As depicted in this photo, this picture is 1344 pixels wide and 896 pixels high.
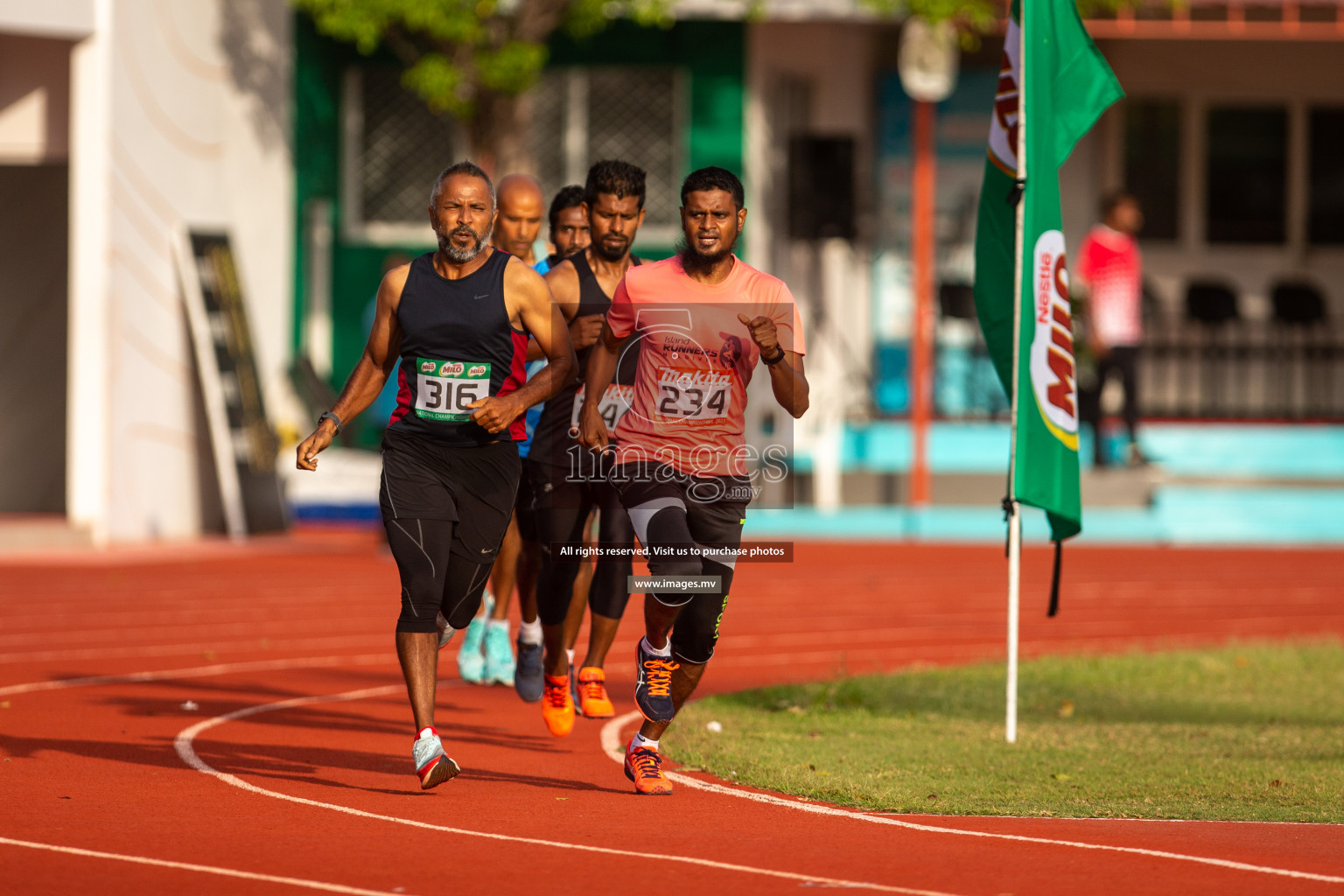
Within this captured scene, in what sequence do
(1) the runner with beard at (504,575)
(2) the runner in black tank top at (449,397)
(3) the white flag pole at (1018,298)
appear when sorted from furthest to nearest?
(1) the runner with beard at (504,575), (3) the white flag pole at (1018,298), (2) the runner in black tank top at (449,397)

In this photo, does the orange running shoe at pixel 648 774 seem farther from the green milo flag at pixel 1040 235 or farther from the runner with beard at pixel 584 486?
the green milo flag at pixel 1040 235

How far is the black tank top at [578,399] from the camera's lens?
7.83 meters

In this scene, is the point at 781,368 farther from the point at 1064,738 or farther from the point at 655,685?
the point at 1064,738

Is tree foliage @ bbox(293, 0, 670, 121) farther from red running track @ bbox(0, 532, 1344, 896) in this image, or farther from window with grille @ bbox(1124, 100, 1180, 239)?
window with grille @ bbox(1124, 100, 1180, 239)

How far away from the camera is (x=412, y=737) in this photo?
326 inches

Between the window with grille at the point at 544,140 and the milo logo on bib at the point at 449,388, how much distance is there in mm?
14693

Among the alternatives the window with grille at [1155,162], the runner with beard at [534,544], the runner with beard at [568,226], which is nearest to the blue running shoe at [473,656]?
the runner with beard at [534,544]

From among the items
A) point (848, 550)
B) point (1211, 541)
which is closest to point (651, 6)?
point (848, 550)

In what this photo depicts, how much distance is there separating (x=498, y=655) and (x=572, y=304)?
93.8 inches

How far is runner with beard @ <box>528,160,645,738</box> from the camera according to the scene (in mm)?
7863

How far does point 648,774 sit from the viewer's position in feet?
22.7

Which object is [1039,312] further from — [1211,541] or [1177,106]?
[1177,106]

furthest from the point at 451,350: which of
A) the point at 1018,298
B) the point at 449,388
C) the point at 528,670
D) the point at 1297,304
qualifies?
the point at 1297,304

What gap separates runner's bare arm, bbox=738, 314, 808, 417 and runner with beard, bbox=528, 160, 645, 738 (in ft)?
3.81
